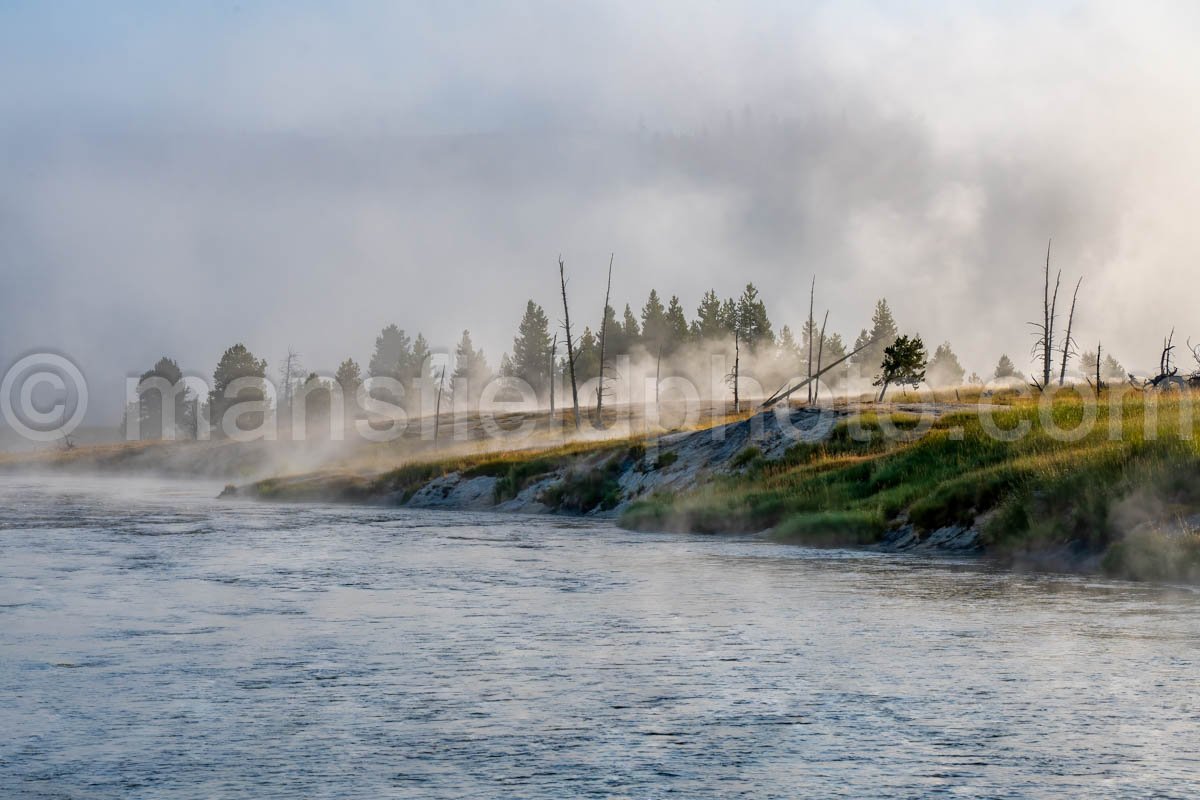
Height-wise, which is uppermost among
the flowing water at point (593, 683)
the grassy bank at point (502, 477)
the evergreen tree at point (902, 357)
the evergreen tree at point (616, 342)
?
the evergreen tree at point (616, 342)

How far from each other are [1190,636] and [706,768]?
25.5ft

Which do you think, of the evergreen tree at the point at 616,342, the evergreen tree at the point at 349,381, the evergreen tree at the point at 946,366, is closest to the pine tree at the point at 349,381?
the evergreen tree at the point at 349,381

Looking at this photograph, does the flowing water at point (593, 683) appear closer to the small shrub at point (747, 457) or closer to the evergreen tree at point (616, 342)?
the small shrub at point (747, 457)

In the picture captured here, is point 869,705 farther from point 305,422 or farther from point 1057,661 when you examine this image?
point 305,422

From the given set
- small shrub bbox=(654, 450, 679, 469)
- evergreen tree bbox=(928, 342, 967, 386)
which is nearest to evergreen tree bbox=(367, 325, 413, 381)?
evergreen tree bbox=(928, 342, 967, 386)

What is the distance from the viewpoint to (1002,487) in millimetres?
25766

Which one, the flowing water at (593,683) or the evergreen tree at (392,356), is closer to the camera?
the flowing water at (593,683)

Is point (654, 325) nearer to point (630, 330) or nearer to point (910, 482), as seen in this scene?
point (630, 330)

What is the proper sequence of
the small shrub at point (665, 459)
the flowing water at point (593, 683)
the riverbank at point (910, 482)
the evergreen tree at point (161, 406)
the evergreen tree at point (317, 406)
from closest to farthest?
1. the flowing water at point (593, 683)
2. the riverbank at point (910, 482)
3. the small shrub at point (665, 459)
4. the evergreen tree at point (317, 406)
5. the evergreen tree at point (161, 406)

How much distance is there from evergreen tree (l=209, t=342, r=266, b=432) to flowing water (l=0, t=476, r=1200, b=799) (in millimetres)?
112712

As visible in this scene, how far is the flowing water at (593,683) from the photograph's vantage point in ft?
26.2

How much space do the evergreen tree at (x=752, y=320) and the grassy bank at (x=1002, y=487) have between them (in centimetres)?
10160

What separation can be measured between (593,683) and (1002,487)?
669 inches

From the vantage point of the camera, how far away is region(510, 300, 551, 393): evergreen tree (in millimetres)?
138375
